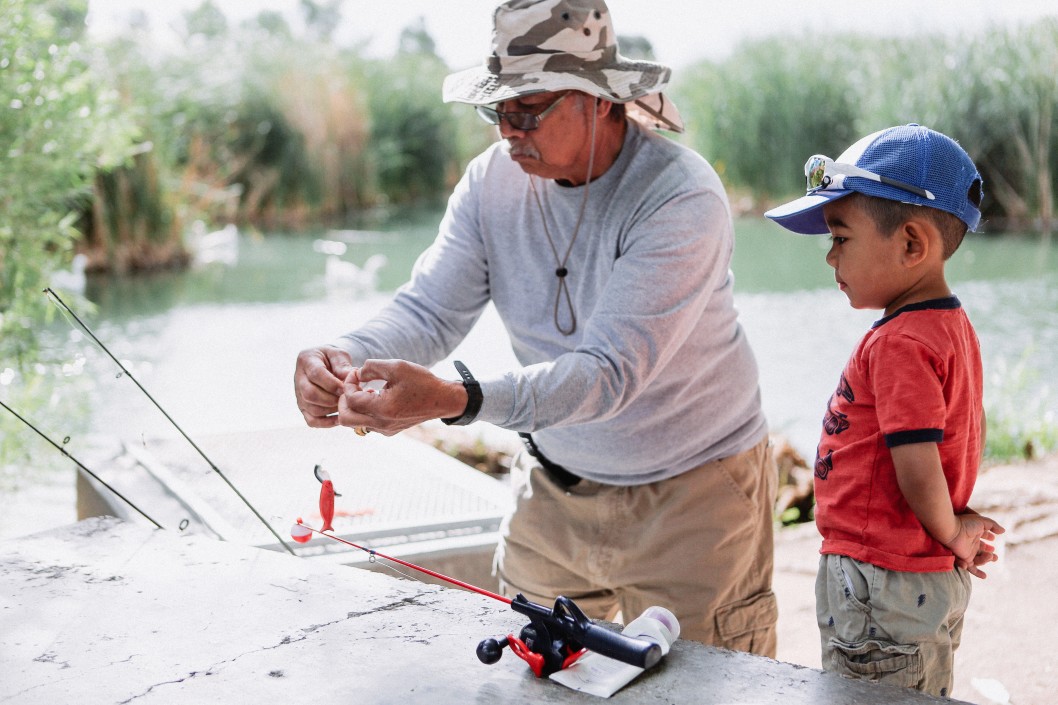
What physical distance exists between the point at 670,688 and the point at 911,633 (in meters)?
0.41

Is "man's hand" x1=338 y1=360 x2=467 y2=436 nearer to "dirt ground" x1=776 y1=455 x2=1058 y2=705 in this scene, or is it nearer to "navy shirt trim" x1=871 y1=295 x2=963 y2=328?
"navy shirt trim" x1=871 y1=295 x2=963 y2=328

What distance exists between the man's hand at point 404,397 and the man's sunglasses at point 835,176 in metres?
0.61

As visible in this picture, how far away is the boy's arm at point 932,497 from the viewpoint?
153 centimetres

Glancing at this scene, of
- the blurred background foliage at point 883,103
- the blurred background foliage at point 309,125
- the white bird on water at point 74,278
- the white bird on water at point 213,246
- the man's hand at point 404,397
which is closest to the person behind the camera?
the man's hand at point 404,397

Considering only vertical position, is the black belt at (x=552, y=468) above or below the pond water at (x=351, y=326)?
above

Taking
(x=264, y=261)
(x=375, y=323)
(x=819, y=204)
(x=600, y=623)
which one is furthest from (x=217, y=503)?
(x=264, y=261)

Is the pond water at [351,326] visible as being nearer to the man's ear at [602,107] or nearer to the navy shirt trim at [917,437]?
the man's ear at [602,107]

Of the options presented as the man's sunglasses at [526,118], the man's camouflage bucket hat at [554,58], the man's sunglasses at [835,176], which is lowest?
the man's sunglasses at [835,176]

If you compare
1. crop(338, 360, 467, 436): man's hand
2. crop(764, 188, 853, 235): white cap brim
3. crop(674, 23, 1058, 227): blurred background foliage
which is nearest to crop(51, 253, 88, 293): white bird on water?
crop(338, 360, 467, 436): man's hand

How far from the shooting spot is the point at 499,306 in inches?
85.7


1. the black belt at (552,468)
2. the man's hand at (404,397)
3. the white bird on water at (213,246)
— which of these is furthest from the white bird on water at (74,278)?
the man's hand at (404,397)

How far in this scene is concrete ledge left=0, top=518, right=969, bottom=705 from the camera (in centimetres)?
138

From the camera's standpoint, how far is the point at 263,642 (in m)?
1.53

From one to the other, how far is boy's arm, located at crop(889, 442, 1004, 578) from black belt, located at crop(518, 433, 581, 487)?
Result: 0.67 meters
